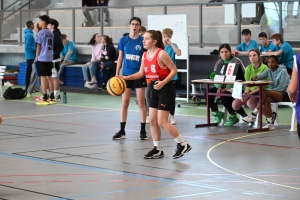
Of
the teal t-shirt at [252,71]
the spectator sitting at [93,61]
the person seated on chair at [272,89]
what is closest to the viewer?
the person seated on chair at [272,89]

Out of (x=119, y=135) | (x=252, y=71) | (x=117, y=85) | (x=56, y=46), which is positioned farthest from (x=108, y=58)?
(x=117, y=85)

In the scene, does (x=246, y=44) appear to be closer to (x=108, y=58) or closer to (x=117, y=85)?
(x=108, y=58)

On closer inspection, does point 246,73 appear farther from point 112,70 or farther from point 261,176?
point 112,70

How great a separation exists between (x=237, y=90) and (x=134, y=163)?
4.17m

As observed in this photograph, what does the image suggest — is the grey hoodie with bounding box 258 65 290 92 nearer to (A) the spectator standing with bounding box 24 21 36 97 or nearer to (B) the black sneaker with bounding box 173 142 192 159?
(B) the black sneaker with bounding box 173 142 192 159

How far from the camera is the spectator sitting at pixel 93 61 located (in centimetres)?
2281

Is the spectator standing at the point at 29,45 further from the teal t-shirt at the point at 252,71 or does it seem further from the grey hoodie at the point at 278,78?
the grey hoodie at the point at 278,78

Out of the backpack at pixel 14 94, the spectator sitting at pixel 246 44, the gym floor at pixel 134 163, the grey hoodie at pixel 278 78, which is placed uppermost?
the spectator sitting at pixel 246 44

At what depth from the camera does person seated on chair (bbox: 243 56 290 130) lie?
13.4 m

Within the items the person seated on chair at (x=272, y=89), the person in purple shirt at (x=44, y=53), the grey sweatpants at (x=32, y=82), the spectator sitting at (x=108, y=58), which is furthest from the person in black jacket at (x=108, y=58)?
the person seated on chair at (x=272, y=89)

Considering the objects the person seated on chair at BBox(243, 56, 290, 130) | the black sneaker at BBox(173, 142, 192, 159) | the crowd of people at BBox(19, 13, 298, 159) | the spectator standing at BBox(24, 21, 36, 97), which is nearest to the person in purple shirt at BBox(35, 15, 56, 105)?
the crowd of people at BBox(19, 13, 298, 159)

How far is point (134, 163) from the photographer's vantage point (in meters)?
9.56

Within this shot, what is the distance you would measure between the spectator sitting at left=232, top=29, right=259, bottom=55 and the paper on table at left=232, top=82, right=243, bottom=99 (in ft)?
15.9

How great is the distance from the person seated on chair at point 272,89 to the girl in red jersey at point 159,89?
380cm
